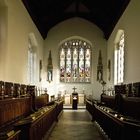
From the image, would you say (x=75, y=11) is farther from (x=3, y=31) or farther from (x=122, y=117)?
(x=122, y=117)

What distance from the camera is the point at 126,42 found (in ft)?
46.6

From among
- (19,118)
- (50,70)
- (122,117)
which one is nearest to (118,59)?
(50,70)

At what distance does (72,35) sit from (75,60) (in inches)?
77.4

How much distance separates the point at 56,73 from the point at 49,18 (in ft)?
13.6

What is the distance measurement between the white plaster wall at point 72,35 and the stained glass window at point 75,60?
0.65 meters

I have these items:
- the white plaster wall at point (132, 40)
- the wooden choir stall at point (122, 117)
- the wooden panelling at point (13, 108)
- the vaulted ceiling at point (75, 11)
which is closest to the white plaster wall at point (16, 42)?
the vaulted ceiling at point (75, 11)

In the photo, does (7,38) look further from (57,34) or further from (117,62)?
(57,34)

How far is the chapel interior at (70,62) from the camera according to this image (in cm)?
970

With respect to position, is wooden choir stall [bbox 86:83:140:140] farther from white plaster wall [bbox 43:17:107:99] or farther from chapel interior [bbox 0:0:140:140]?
white plaster wall [bbox 43:17:107:99]

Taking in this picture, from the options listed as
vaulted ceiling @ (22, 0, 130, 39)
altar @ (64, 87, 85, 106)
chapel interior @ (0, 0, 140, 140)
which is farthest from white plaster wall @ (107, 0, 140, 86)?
altar @ (64, 87, 85, 106)

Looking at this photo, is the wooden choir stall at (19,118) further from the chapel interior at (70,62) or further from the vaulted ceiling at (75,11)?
the vaulted ceiling at (75,11)

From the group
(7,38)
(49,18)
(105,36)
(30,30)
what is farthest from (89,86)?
(7,38)

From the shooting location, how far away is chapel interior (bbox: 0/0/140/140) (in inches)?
382

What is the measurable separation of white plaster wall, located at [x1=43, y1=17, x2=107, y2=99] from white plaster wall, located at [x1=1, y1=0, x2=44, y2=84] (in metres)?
6.95
